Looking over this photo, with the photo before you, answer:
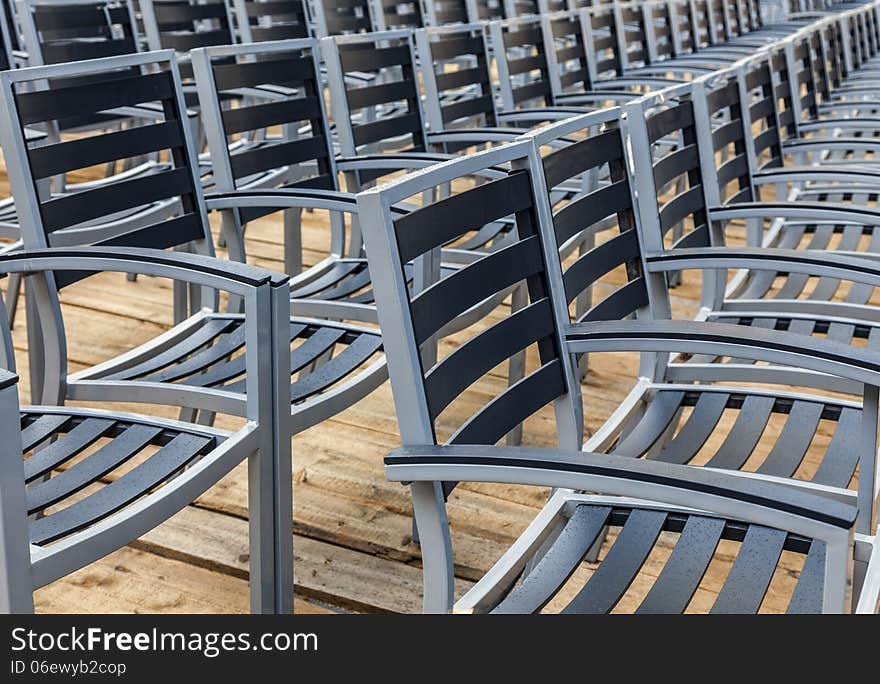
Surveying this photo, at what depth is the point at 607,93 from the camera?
4.24 m

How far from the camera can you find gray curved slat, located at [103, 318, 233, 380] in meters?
2.06

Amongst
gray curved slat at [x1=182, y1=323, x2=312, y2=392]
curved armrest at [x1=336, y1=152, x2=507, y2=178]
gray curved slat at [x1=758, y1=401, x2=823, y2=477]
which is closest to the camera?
gray curved slat at [x1=758, y1=401, x2=823, y2=477]

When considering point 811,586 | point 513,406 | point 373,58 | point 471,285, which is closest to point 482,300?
point 471,285

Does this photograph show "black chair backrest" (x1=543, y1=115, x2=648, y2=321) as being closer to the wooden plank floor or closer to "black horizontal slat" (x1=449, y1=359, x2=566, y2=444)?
"black horizontal slat" (x1=449, y1=359, x2=566, y2=444)

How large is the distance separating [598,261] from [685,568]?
25.3 inches

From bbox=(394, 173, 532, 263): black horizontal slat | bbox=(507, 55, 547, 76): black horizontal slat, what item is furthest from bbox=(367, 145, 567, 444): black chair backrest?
bbox=(507, 55, 547, 76): black horizontal slat

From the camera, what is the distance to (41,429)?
69.8 inches

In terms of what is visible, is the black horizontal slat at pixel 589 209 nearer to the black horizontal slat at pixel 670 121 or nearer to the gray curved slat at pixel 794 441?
the black horizontal slat at pixel 670 121

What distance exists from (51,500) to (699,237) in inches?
57.5

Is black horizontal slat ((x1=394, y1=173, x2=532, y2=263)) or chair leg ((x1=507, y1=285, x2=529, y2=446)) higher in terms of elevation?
black horizontal slat ((x1=394, y1=173, x2=532, y2=263))

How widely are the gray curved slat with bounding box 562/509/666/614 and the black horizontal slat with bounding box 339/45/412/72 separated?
165 centimetres

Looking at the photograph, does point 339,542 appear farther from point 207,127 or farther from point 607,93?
point 607,93
